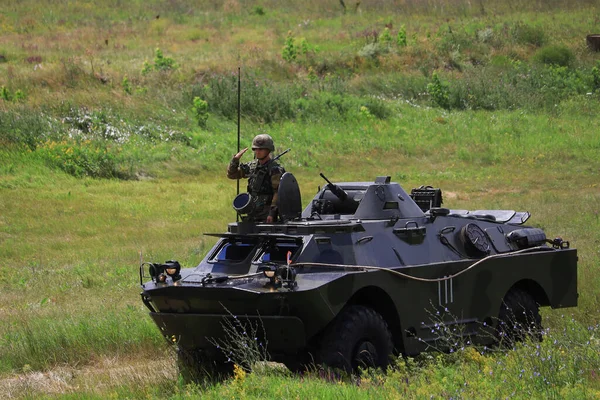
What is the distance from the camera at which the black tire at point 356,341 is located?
8.97 metres

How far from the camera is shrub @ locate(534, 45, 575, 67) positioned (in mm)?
42688

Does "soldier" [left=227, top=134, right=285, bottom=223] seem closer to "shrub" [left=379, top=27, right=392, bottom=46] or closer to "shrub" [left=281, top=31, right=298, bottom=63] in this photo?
"shrub" [left=281, top=31, right=298, bottom=63]

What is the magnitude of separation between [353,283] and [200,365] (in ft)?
5.96

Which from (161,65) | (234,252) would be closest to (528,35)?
(161,65)

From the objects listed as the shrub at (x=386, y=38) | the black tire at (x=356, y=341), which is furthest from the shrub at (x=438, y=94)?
the black tire at (x=356, y=341)

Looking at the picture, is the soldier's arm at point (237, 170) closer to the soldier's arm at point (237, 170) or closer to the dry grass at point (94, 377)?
the soldier's arm at point (237, 170)

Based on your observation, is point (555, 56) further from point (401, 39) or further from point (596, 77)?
point (401, 39)

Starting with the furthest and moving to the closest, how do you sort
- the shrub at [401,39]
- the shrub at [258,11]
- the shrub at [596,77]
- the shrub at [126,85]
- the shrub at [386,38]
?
the shrub at [258,11], the shrub at [386,38], the shrub at [401,39], the shrub at [596,77], the shrub at [126,85]

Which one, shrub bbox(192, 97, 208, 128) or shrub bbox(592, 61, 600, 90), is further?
shrub bbox(592, 61, 600, 90)

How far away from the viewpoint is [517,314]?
11.4 m

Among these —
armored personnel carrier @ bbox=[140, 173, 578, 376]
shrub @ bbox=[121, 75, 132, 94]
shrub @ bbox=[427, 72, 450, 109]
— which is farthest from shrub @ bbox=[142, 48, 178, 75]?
armored personnel carrier @ bbox=[140, 173, 578, 376]

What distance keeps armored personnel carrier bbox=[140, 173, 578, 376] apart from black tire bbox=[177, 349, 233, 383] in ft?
0.04

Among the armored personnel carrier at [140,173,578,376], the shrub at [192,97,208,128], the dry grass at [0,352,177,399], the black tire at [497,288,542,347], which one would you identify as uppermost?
the shrub at [192,97,208,128]

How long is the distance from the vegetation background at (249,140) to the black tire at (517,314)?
43cm
